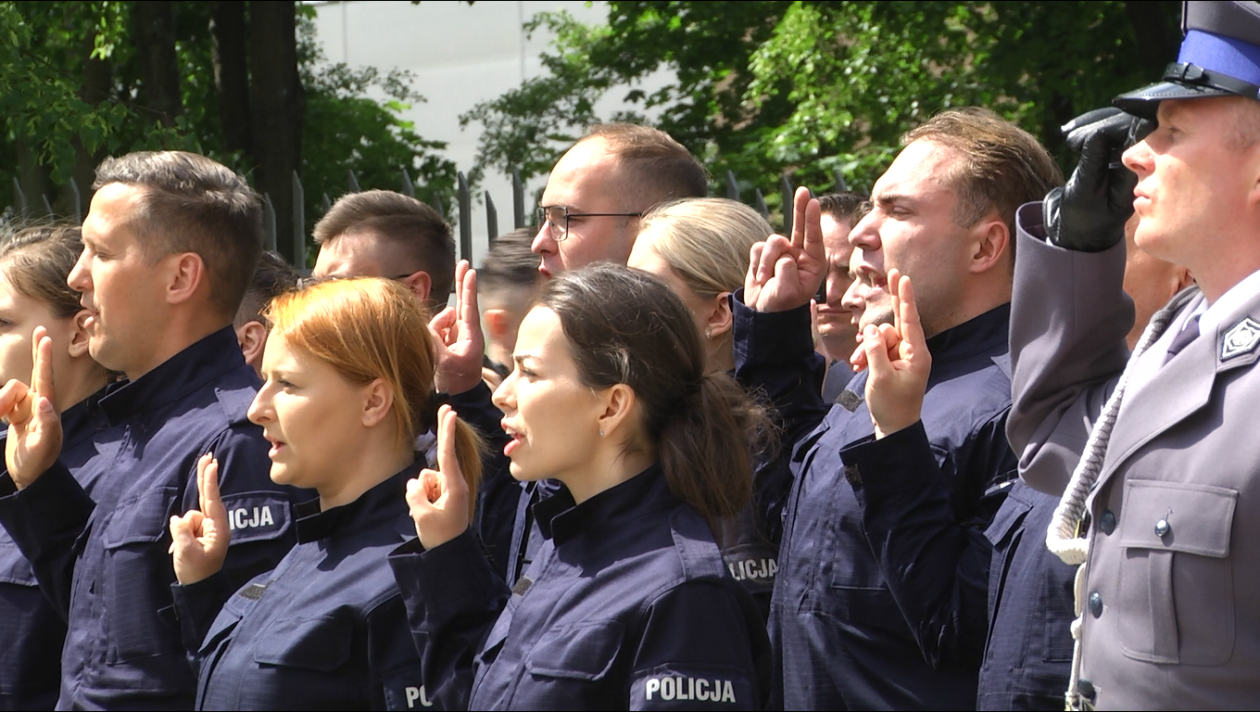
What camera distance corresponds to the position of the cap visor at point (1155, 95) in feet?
7.42

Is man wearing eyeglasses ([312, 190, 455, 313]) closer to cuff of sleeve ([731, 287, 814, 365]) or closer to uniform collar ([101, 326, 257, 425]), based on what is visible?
uniform collar ([101, 326, 257, 425])

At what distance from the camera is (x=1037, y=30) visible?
10828mm

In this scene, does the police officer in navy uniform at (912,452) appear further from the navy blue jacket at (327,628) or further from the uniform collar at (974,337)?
the navy blue jacket at (327,628)

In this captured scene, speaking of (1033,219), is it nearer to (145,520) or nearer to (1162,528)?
(1162,528)

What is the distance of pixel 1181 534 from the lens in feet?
6.95

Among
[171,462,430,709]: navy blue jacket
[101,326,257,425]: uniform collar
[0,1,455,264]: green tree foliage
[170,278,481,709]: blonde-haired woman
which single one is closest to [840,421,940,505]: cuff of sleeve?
[170,278,481,709]: blonde-haired woman

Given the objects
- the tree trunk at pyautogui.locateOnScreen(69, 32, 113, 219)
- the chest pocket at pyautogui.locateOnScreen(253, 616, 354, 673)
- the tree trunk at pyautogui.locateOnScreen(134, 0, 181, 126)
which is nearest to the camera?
the chest pocket at pyautogui.locateOnScreen(253, 616, 354, 673)

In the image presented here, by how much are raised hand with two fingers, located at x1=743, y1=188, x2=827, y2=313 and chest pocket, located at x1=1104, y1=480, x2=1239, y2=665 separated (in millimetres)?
1385

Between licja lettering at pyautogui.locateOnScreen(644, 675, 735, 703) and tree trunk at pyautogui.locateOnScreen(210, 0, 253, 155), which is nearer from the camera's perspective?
licja lettering at pyautogui.locateOnScreen(644, 675, 735, 703)

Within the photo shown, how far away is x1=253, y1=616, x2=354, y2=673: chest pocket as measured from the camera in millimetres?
2828

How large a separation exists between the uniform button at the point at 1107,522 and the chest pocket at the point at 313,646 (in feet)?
4.58

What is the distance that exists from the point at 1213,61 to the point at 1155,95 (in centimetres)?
11

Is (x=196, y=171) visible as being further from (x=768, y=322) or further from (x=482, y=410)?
(x=768, y=322)

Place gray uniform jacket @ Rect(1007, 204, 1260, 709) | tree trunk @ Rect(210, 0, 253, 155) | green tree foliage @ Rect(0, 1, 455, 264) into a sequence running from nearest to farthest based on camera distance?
1. gray uniform jacket @ Rect(1007, 204, 1260, 709)
2. green tree foliage @ Rect(0, 1, 455, 264)
3. tree trunk @ Rect(210, 0, 253, 155)
